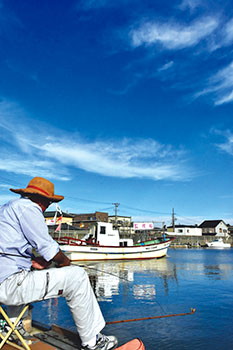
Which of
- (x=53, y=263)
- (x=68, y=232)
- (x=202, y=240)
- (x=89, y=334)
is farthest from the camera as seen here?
(x=202, y=240)

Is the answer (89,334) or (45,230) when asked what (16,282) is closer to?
(45,230)

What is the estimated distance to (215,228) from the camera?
85688mm

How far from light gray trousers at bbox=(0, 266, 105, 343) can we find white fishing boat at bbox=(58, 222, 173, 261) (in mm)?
22851

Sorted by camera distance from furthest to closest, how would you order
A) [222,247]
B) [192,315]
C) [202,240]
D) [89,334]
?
[202,240] → [222,247] → [192,315] → [89,334]

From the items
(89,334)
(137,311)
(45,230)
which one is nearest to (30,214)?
(45,230)

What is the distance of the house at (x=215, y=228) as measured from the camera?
281ft

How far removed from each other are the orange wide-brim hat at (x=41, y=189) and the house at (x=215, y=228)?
90167mm

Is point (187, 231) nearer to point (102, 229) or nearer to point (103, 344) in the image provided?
point (102, 229)

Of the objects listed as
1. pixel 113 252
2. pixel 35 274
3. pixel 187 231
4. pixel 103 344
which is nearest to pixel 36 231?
pixel 35 274

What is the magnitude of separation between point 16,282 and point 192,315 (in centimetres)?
694

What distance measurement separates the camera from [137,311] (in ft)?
26.6

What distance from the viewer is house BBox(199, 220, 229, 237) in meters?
85.8

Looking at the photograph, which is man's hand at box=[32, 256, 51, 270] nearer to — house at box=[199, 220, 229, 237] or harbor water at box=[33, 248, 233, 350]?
harbor water at box=[33, 248, 233, 350]

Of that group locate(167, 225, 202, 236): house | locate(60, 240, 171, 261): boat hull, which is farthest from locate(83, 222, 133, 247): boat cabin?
locate(167, 225, 202, 236): house
